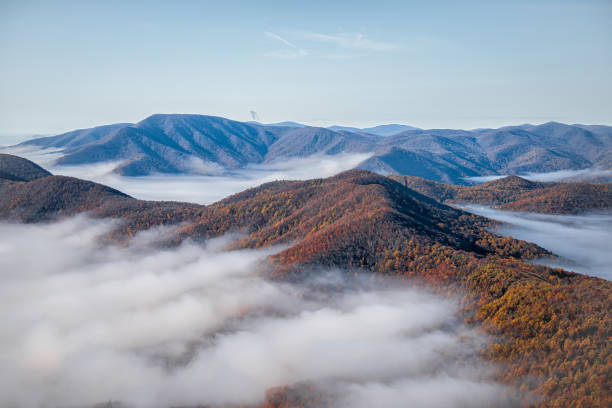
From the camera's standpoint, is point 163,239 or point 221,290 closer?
point 221,290

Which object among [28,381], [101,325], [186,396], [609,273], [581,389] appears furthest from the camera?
[609,273]

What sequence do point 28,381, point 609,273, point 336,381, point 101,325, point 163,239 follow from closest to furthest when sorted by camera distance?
1. point 336,381
2. point 28,381
3. point 101,325
4. point 609,273
5. point 163,239

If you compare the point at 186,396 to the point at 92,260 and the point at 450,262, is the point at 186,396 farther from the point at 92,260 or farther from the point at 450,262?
the point at 92,260

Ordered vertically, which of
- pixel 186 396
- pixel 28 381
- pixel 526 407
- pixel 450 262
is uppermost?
pixel 450 262

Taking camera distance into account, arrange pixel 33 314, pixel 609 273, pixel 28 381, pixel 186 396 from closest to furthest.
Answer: pixel 186 396, pixel 28 381, pixel 33 314, pixel 609 273

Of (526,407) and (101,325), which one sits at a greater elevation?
(526,407)

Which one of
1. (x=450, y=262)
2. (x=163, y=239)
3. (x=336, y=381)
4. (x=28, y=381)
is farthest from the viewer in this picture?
(x=163, y=239)

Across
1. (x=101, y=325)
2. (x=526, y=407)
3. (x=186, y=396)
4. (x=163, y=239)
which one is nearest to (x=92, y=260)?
(x=163, y=239)

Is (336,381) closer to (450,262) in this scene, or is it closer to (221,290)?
(450,262)

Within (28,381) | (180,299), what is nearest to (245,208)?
(180,299)
